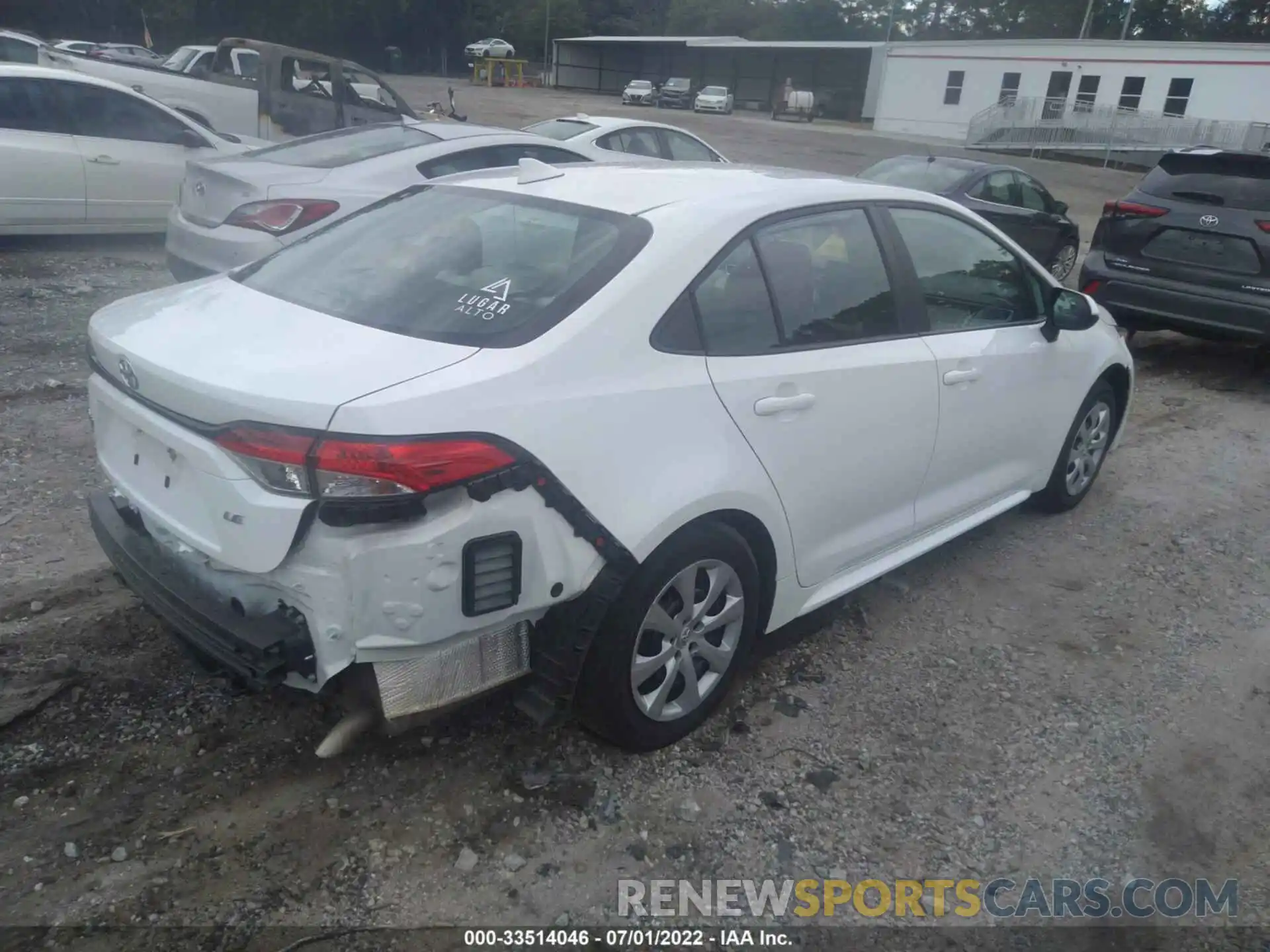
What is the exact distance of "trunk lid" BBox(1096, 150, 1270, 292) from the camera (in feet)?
24.4

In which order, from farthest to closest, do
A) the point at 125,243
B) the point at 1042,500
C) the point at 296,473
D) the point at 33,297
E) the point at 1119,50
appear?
the point at 1119,50, the point at 125,243, the point at 33,297, the point at 1042,500, the point at 296,473

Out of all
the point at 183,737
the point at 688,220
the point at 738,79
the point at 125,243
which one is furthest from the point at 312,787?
the point at 738,79

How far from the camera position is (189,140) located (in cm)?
962

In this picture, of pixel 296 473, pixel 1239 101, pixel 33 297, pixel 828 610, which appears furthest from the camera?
pixel 1239 101

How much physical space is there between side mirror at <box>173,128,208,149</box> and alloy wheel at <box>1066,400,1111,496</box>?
842cm

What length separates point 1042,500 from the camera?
5184 mm

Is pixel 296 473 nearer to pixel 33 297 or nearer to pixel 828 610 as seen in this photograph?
pixel 828 610

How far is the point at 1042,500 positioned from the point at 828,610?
1.71 m

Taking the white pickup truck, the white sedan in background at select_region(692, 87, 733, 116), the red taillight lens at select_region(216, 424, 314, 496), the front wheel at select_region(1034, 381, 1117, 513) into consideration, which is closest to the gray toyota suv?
the front wheel at select_region(1034, 381, 1117, 513)

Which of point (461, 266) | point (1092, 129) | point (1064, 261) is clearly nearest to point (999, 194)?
point (1064, 261)

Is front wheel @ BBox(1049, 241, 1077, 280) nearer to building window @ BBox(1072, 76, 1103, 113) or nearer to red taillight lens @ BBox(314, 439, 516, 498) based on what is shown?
red taillight lens @ BBox(314, 439, 516, 498)

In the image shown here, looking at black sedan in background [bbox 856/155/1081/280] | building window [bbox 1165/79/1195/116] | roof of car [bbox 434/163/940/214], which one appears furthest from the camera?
building window [bbox 1165/79/1195/116]

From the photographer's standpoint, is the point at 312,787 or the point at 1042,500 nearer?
the point at 312,787

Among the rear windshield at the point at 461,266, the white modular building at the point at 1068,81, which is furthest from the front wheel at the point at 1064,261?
the white modular building at the point at 1068,81
